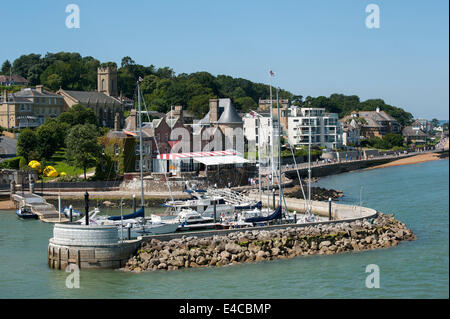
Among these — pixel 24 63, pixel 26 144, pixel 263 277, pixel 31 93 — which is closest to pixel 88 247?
pixel 263 277

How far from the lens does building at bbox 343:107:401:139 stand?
429ft

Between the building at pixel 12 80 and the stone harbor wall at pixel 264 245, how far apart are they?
303 feet

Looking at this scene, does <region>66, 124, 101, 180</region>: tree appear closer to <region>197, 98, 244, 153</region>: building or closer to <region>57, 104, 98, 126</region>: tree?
<region>197, 98, 244, 153</region>: building

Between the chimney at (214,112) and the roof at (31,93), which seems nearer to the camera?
the chimney at (214,112)

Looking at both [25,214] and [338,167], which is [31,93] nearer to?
[338,167]

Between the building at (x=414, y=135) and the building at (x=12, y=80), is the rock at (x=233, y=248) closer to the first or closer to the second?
the building at (x=12, y=80)

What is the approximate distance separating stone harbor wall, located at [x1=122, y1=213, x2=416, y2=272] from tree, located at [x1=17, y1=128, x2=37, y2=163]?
3811 centimetres

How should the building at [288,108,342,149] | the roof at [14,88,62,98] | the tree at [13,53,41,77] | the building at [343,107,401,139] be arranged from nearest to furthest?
1. the roof at [14,88,62,98]
2. the building at [288,108,342,149]
3. the tree at [13,53,41,77]
4. the building at [343,107,401,139]

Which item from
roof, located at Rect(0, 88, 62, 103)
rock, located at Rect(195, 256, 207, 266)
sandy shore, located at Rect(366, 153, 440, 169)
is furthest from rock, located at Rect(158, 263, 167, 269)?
sandy shore, located at Rect(366, 153, 440, 169)

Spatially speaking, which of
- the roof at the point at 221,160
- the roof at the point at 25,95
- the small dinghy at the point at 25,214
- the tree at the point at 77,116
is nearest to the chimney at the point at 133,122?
the roof at the point at 221,160

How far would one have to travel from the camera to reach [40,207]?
47500 mm

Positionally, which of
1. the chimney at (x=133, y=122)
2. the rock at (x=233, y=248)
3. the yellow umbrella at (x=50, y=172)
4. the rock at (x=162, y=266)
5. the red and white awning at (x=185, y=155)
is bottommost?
the rock at (x=162, y=266)

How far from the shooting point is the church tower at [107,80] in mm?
109125
